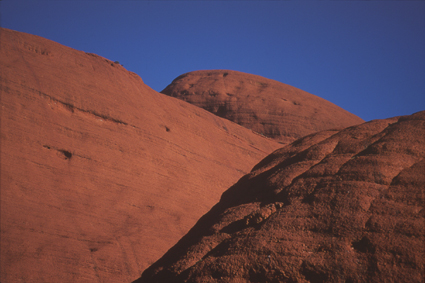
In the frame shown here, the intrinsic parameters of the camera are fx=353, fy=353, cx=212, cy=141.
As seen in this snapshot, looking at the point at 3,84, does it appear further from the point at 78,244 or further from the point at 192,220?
the point at 192,220

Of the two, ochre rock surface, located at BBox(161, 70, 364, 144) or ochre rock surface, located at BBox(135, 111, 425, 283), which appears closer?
ochre rock surface, located at BBox(135, 111, 425, 283)

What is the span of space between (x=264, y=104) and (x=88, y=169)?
68.1 feet

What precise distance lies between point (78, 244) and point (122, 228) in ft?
5.25

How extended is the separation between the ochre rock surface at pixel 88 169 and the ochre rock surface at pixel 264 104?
40.0 ft

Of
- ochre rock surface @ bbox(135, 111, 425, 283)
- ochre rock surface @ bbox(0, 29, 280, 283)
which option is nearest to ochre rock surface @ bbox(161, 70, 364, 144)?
ochre rock surface @ bbox(0, 29, 280, 283)

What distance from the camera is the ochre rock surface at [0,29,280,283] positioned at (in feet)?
31.0

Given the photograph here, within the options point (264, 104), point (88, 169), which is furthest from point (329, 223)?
point (264, 104)

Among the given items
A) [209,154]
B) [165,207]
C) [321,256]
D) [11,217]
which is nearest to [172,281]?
[321,256]

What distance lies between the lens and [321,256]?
5.38 meters

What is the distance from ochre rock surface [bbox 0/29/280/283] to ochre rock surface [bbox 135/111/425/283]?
11.2ft

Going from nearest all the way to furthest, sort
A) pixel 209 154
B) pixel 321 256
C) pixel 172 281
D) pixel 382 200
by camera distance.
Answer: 1. pixel 321 256
2. pixel 382 200
3. pixel 172 281
4. pixel 209 154

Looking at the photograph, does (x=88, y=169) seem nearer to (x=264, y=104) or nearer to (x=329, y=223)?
(x=329, y=223)

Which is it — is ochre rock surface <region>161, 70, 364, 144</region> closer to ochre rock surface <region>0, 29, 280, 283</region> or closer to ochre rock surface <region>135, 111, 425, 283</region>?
ochre rock surface <region>0, 29, 280, 283</region>

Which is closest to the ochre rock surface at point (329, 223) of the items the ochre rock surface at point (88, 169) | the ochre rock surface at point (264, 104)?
the ochre rock surface at point (88, 169)
